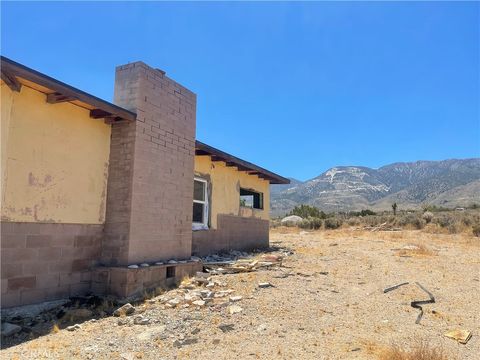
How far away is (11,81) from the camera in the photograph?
6520mm

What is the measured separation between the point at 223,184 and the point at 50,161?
24.9 ft

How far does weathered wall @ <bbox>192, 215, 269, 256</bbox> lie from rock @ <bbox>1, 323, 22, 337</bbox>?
6602mm

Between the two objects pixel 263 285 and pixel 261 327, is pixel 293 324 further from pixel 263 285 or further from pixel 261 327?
pixel 263 285

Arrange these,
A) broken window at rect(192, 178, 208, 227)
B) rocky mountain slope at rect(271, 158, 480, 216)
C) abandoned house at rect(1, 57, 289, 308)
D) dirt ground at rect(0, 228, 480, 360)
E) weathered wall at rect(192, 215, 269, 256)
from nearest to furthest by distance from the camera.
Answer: dirt ground at rect(0, 228, 480, 360) < abandoned house at rect(1, 57, 289, 308) < weathered wall at rect(192, 215, 269, 256) < broken window at rect(192, 178, 208, 227) < rocky mountain slope at rect(271, 158, 480, 216)

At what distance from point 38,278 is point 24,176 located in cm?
193

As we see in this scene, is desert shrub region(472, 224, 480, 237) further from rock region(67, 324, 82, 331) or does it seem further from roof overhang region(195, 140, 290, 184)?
rock region(67, 324, 82, 331)

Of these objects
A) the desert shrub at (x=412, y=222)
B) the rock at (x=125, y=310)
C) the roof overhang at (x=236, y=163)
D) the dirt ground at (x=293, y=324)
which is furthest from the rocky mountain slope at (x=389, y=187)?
the rock at (x=125, y=310)

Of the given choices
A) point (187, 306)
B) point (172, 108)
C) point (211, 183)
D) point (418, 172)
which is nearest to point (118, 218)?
point (187, 306)

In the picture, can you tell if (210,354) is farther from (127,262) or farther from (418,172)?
(418,172)

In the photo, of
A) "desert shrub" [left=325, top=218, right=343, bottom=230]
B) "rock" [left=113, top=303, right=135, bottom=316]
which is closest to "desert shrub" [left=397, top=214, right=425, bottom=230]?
"desert shrub" [left=325, top=218, right=343, bottom=230]

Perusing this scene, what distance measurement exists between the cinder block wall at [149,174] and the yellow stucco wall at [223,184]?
2.64 m

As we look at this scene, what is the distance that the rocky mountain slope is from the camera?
86.2 metres

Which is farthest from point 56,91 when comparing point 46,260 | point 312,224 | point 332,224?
point 312,224

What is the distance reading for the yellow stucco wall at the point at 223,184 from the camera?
1324 cm
